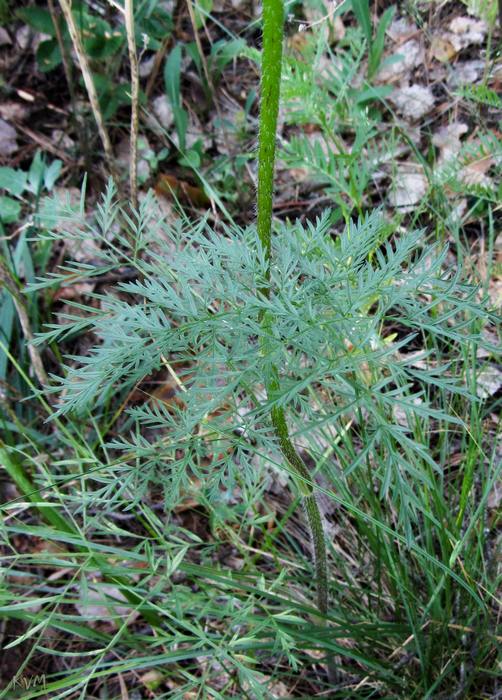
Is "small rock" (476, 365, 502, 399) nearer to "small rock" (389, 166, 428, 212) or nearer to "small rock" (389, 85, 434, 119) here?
"small rock" (389, 166, 428, 212)

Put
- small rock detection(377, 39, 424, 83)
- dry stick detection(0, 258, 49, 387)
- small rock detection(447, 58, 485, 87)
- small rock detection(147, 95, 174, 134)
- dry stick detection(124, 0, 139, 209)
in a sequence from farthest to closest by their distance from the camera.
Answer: small rock detection(147, 95, 174, 134) → small rock detection(377, 39, 424, 83) → small rock detection(447, 58, 485, 87) → dry stick detection(0, 258, 49, 387) → dry stick detection(124, 0, 139, 209)

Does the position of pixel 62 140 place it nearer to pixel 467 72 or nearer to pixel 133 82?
pixel 133 82

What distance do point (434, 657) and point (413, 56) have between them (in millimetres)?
2255

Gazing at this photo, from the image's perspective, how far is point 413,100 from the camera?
100.0 inches

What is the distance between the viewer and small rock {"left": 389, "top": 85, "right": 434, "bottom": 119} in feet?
8.21

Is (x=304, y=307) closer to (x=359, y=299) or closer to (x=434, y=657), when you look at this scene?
(x=359, y=299)

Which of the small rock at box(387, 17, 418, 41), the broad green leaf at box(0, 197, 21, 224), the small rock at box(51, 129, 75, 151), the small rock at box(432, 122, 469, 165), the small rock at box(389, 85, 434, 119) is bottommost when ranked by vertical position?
the broad green leaf at box(0, 197, 21, 224)

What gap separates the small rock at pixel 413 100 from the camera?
2502mm

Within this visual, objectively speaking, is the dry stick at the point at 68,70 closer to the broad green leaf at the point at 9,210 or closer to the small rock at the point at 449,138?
the broad green leaf at the point at 9,210

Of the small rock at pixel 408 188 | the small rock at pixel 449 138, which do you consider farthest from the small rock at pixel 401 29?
the small rock at pixel 408 188

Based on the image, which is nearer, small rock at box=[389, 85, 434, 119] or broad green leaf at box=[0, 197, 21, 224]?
broad green leaf at box=[0, 197, 21, 224]

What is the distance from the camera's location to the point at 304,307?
0.89 meters

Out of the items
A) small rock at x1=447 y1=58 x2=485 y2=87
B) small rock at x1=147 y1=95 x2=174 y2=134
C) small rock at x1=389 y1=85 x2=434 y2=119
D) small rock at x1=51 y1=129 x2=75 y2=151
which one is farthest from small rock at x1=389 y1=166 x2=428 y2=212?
small rock at x1=51 y1=129 x2=75 y2=151

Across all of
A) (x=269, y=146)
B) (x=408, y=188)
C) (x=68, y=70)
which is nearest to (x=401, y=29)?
(x=408, y=188)
